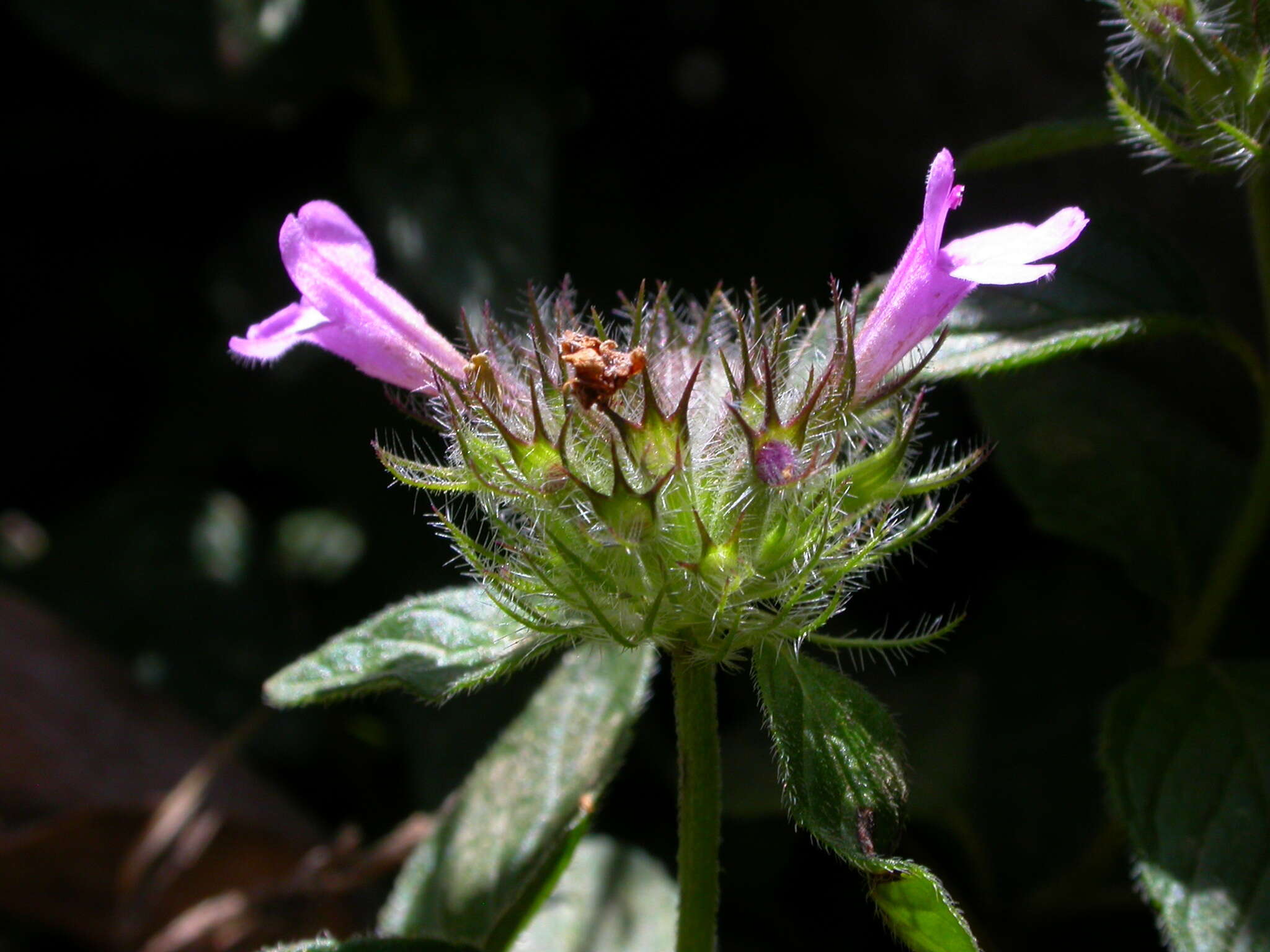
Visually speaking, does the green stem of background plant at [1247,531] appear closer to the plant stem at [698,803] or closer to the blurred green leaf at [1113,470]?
the blurred green leaf at [1113,470]

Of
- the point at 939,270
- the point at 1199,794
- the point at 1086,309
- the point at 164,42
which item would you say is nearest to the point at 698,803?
the point at 939,270

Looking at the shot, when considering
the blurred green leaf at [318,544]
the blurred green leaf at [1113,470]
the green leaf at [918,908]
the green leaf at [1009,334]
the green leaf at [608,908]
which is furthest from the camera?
the blurred green leaf at [318,544]

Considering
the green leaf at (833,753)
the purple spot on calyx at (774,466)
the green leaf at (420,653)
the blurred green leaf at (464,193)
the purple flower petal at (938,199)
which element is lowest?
the green leaf at (833,753)

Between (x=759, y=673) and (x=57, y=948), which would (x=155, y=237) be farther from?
(x=759, y=673)

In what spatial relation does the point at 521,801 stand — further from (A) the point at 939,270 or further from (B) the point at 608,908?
(A) the point at 939,270

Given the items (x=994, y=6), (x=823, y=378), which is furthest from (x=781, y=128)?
(x=823, y=378)

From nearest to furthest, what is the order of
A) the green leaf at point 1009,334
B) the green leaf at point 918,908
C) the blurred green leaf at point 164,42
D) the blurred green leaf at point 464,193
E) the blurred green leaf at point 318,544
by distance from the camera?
the green leaf at point 918,908 < the green leaf at point 1009,334 < the blurred green leaf at point 464,193 < the blurred green leaf at point 164,42 < the blurred green leaf at point 318,544

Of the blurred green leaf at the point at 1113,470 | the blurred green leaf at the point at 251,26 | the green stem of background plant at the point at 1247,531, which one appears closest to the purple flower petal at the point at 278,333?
the blurred green leaf at the point at 1113,470
